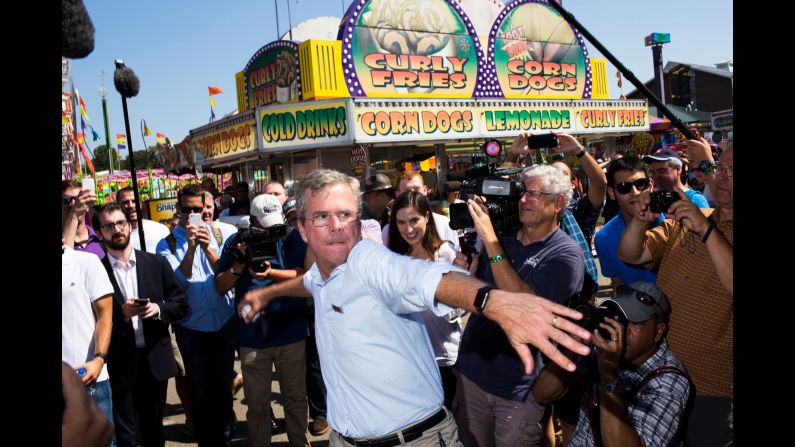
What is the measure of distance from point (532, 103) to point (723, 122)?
535 inches

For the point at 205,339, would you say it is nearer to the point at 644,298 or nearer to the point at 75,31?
the point at 644,298

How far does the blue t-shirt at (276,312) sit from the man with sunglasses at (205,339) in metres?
0.22

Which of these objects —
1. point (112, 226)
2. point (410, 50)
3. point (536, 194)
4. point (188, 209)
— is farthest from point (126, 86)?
point (410, 50)

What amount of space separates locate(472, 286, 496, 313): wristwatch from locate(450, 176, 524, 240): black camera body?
Result: 1.45 m

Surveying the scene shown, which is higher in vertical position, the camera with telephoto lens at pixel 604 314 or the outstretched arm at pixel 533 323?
the outstretched arm at pixel 533 323

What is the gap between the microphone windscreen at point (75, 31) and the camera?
1124 mm

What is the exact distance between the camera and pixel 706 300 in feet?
8.32

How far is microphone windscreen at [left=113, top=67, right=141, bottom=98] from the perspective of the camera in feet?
13.8

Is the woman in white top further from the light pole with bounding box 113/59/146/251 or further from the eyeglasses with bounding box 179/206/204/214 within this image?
the light pole with bounding box 113/59/146/251

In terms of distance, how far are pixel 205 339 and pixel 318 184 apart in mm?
2481

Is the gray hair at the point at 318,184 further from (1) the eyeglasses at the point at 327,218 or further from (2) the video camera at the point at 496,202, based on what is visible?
(2) the video camera at the point at 496,202

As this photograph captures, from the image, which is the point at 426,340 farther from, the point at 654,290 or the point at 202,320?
the point at 202,320

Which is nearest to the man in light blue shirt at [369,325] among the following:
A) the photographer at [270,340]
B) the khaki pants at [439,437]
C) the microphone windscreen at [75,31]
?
the khaki pants at [439,437]

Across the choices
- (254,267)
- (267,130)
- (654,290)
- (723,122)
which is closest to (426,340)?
(654,290)
